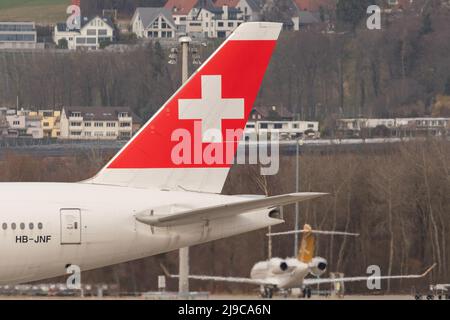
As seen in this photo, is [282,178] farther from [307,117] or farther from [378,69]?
[378,69]

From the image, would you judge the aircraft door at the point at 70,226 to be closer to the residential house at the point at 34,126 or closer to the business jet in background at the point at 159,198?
the business jet in background at the point at 159,198

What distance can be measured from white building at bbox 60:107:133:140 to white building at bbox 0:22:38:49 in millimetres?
22985

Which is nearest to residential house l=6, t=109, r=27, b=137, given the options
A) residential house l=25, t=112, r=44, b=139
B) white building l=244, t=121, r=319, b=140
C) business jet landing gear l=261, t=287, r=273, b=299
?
residential house l=25, t=112, r=44, b=139

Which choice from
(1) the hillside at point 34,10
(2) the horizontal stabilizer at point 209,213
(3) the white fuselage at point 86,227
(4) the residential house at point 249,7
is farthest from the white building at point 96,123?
(2) the horizontal stabilizer at point 209,213

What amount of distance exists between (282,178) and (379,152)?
376 inches

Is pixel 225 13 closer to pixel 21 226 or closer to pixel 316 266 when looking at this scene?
pixel 316 266

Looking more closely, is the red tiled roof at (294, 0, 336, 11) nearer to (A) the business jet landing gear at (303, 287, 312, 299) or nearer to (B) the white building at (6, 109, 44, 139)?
(B) the white building at (6, 109, 44, 139)

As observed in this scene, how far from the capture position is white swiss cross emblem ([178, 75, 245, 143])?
739 inches

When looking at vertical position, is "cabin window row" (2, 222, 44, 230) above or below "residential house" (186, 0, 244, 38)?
below

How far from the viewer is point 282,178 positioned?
1698 inches

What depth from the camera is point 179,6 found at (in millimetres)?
116125
